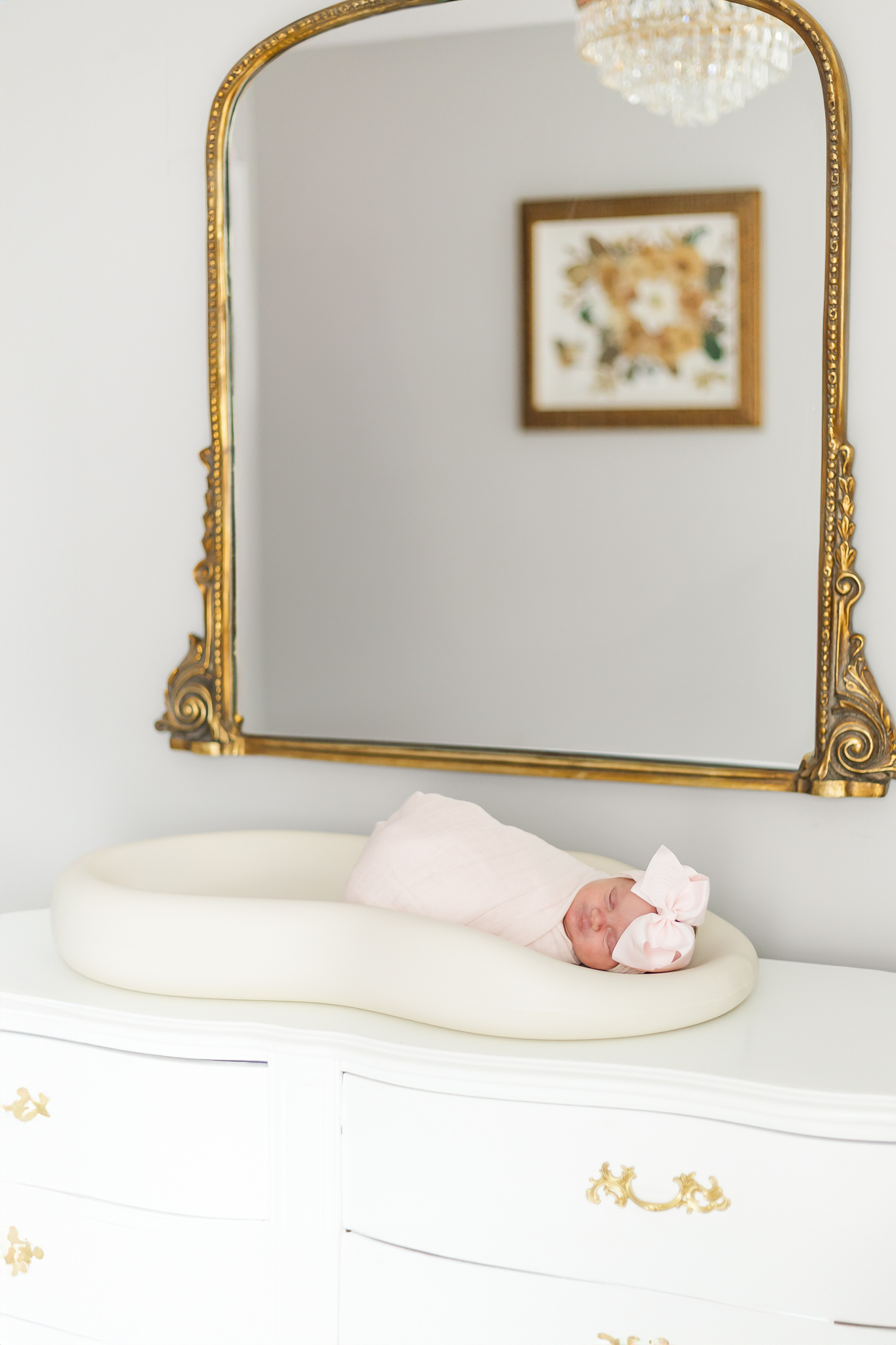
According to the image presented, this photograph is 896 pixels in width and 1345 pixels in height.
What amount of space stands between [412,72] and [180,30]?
40 centimetres

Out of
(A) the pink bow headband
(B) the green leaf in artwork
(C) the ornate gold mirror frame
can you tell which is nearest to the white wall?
(C) the ornate gold mirror frame

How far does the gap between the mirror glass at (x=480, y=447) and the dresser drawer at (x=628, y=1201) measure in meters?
0.54

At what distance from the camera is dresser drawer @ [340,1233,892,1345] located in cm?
100

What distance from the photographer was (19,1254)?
1235mm

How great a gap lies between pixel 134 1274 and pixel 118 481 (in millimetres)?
1119

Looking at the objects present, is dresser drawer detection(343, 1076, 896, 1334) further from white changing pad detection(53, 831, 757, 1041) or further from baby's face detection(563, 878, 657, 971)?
baby's face detection(563, 878, 657, 971)

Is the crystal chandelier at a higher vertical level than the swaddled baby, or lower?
higher

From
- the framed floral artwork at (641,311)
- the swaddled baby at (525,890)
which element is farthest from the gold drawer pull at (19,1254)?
the framed floral artwork at (641,311)

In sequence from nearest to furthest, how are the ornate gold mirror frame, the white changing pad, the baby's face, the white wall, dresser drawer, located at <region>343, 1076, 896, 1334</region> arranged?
dresser drawer, located at <region>343, 1076, 896, 1334</region> < the white changing pad < the baby's face < the ornate gold mirror frame < the white wall

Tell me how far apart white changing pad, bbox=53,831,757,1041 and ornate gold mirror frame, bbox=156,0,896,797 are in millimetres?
255

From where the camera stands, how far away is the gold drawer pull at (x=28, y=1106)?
1213 mm

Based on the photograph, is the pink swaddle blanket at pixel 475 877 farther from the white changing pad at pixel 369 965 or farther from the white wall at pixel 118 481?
the white wall at pixel 118 481

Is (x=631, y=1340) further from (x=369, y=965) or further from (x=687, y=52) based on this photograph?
(x=687, y=52)

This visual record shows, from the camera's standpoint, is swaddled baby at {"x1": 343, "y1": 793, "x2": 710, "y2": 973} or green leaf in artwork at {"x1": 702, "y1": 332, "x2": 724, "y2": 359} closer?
swaddled baby at {"x1": 343, "y1": 793, "x2": 710, "y2": 973}
